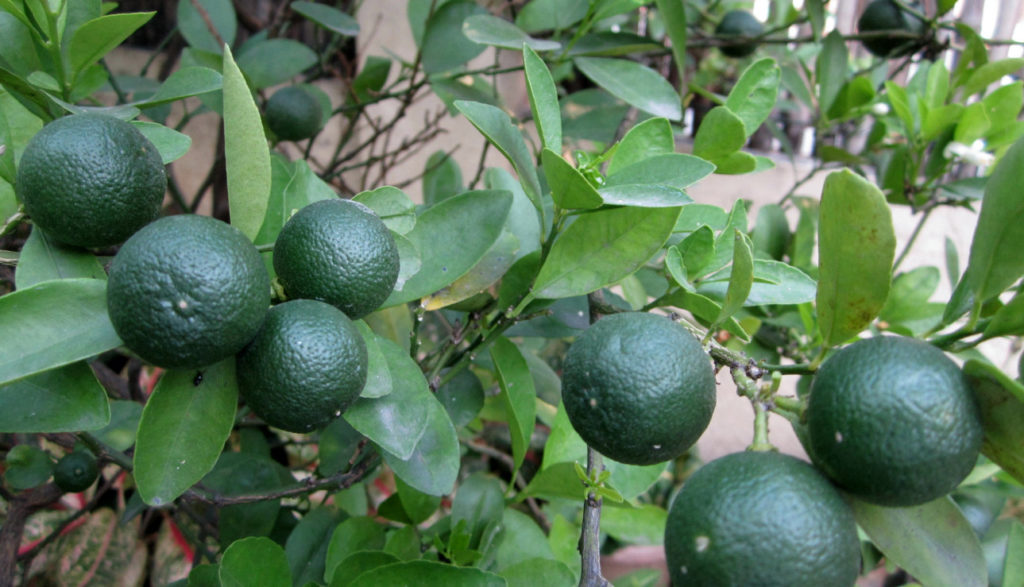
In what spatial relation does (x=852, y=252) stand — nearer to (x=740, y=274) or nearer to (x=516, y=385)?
(x=740, y=274)

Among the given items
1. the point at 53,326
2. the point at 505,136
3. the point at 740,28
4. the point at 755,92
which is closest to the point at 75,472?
the point at 53,326

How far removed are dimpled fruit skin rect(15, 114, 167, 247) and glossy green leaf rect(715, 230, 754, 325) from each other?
449 millimetres

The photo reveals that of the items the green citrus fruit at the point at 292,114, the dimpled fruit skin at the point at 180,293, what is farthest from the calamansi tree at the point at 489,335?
the green citrus fruit at the point at 292,114

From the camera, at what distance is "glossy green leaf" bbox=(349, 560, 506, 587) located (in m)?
0.58

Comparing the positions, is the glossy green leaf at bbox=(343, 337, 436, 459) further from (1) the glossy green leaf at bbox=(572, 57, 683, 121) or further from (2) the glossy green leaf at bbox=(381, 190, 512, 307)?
(1) the glossy green leaf at bbox=(572, 57, 683, 121)

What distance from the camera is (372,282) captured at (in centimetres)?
56

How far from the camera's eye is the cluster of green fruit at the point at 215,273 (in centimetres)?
47

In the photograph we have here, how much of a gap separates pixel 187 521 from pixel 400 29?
133cm

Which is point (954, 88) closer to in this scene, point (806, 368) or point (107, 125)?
point (806, 368)

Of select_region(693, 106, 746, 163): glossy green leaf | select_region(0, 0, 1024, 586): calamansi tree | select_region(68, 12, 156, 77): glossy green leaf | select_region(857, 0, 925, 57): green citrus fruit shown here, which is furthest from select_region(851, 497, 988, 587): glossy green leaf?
select_region(857, 0, 925, 57): green citrus fruit

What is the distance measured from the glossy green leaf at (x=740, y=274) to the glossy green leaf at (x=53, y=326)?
0.43 metres

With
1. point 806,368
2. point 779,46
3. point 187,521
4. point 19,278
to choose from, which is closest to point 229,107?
point 19,278

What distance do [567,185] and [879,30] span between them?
111cm

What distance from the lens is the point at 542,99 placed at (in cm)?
62
